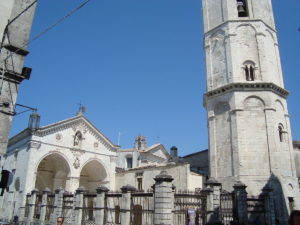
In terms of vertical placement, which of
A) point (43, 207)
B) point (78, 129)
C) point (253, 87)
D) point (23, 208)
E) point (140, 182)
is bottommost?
point (23, 208)

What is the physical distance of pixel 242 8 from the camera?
78.7 feet

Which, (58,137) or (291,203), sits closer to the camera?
(291,203)

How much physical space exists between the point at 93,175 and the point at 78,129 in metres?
5.82

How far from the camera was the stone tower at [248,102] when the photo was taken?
1934 centimetres

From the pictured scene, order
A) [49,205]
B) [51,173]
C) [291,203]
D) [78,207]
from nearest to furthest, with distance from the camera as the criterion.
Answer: [78,207] → [49,205] → [291,203] → [51,173]

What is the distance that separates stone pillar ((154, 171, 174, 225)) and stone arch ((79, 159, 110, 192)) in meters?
18.9

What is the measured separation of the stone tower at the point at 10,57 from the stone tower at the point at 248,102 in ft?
46.3

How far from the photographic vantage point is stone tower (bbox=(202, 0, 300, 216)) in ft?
63.5

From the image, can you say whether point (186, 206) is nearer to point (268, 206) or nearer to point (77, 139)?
point (268, 206)

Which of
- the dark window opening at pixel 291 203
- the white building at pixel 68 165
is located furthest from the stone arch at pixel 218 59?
the dark window opening at pixel 291 203

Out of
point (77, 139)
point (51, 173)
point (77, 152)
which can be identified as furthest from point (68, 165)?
point (51, 173)

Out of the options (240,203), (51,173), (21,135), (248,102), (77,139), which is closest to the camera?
(240,203)

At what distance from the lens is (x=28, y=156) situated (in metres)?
24.8

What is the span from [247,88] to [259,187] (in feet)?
23.1
